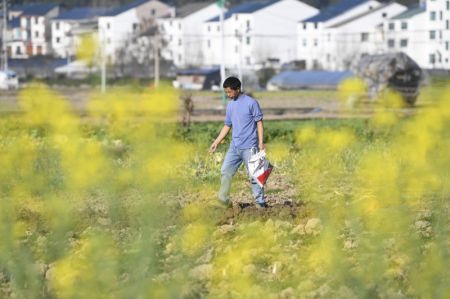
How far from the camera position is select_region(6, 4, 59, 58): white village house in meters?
96.4

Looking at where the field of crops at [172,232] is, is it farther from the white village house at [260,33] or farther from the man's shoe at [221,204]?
the white village house at [260,33]

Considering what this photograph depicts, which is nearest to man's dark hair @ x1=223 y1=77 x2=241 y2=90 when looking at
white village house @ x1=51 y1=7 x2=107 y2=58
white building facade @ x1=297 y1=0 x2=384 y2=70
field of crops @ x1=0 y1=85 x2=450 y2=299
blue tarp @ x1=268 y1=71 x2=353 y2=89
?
field of crops @ x1=0 y1=85 x2=450 y2=299

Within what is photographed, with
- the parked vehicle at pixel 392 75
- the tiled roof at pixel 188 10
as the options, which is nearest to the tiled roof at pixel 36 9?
the tiled roof at pixel 188 10

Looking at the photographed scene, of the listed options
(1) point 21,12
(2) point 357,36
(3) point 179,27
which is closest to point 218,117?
(2) point 357,36

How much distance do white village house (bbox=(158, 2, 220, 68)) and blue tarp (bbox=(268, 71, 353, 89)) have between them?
22.4m

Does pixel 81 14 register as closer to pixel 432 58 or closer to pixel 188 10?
pixel 188 10

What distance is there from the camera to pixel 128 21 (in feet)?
288

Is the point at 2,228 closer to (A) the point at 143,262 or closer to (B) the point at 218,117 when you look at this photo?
(A) the point at 143,262

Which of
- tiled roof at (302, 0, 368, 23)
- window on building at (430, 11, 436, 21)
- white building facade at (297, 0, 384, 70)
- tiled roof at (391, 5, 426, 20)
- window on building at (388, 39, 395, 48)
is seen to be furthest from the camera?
tiled roof at (302, 0, 368, 23)

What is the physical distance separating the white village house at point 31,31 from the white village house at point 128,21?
8.77 m

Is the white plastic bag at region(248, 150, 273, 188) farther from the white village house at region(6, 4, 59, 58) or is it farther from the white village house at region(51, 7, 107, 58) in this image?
the white village house at region(6, 4, 59, 58)

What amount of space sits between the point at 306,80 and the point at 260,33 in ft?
67.7

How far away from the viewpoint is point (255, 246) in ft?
18.1

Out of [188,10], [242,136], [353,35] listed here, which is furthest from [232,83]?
[188,10]
